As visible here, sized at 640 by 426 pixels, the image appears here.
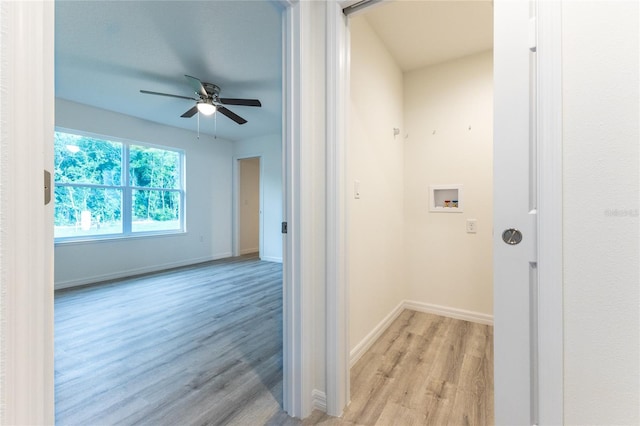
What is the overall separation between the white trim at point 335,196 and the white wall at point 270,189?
4112 millimetres

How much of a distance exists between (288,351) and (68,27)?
2.95 meters

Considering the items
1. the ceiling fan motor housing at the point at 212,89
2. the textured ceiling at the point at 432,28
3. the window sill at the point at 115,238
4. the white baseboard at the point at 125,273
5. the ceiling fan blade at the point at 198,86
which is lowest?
the white baseboard at the point at 125,273

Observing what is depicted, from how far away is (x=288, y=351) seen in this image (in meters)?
1.42

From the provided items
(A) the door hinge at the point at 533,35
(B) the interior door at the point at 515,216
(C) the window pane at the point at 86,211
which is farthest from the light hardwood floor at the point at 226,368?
(A) the door hinge at the point at 533,35

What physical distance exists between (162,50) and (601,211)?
3.19 metres

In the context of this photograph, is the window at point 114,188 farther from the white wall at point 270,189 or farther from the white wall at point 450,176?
the white wall at point 450,176

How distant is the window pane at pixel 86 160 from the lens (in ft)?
12.1

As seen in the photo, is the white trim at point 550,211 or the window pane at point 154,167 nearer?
the white trim at point 550,211

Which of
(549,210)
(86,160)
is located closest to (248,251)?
(86,160)

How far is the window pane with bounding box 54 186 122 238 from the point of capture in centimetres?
374

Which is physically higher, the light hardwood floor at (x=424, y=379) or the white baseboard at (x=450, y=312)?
the white baseboard at (x=450, y=312)

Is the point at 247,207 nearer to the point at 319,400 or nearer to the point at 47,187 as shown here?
the point at 319,400

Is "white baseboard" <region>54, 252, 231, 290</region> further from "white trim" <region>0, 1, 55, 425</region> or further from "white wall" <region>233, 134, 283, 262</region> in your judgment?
"white trim" <region>0, 1, 55, 425</region>

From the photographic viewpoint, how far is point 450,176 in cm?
267
